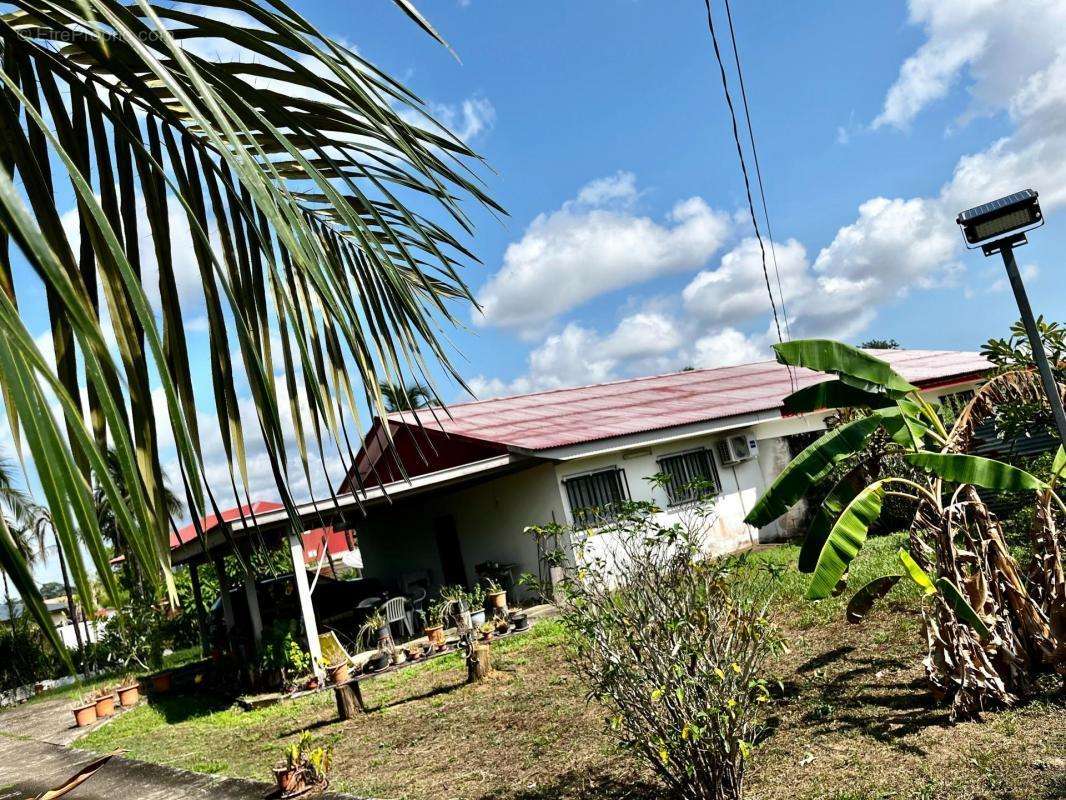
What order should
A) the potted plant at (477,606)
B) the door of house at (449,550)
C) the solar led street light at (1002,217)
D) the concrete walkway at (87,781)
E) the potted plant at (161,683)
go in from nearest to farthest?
the solar led street light at (1002,217)
the concrete walkway at (87,781)
the potted plant at (477,606)
the potted plant at (161,683)
the door of house at (449,550)

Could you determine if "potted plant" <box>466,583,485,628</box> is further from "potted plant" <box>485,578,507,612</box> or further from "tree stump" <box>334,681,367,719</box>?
"tree stump" <box>334,681,367,719</box>

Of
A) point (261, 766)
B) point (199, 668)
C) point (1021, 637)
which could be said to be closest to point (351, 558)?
point (199, 668)

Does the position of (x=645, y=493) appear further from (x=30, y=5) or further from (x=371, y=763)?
(x=30, y=5)

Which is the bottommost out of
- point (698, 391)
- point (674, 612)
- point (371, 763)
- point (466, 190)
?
point (371, 763)

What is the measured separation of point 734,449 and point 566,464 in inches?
154

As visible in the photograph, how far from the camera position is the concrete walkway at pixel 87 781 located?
26.3 feet

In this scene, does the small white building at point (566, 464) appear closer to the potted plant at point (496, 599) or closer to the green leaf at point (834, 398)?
the potted plant at point (496, 599)

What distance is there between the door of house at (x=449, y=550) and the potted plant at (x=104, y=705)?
678 centimetres

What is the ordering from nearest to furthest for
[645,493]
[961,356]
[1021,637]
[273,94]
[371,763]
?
[273,94]
[1021,637]
[371,763]
[645,493]
[961,356]

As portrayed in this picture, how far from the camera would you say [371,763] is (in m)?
8.02

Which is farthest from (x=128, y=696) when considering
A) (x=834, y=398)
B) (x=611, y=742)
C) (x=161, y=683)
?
(x=834, y=398)

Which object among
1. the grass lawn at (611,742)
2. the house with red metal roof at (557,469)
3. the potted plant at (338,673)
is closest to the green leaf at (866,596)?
the grass lawn at (611,742)

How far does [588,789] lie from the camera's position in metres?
5.91

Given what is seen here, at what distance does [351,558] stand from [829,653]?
42935 mm
